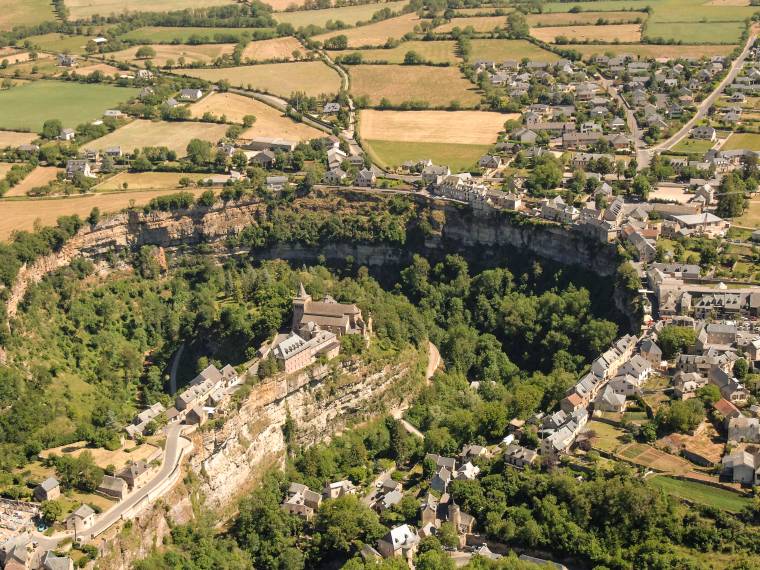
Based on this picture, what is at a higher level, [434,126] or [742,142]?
[742,142]

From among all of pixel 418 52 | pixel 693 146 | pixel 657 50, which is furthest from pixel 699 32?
pixel 693 146

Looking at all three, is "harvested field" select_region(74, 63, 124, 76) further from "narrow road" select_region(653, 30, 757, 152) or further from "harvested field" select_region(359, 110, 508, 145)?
"narrow road" select_region(653, 30, 757, 152)

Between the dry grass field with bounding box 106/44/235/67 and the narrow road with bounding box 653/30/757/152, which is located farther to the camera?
the dry grass field with bounding box 106/44/235/67

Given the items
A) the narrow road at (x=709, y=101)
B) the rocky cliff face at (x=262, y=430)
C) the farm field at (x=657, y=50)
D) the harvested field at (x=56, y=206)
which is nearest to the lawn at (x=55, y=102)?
the harvested field at (x=56, y=206)

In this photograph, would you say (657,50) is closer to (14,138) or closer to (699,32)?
(699,32)

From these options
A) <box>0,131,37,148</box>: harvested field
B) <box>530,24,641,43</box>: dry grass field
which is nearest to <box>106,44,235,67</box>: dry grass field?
<box>0,131,37,148</box>: harvested field

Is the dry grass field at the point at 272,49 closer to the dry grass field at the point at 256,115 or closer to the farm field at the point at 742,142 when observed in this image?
the dry grass field at the point at 256,115
